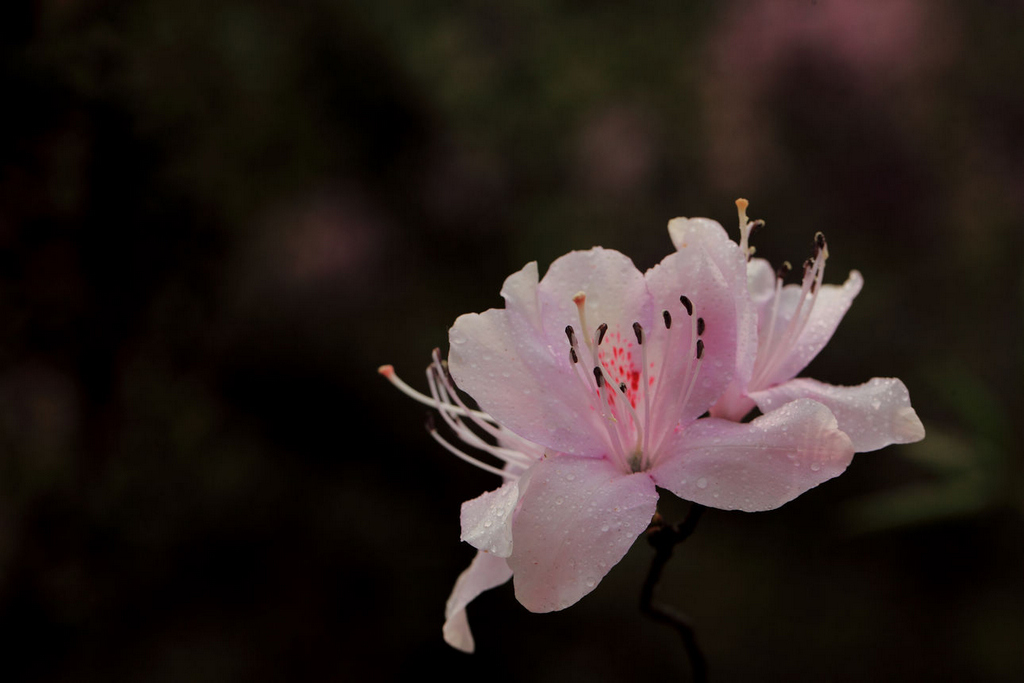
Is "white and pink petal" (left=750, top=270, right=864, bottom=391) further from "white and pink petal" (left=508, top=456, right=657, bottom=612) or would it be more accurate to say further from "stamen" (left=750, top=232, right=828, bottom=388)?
"white and pink petal" (left=508, top=456, right=657, bottom=612)

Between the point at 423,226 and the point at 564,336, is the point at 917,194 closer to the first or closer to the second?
the point at 423,226

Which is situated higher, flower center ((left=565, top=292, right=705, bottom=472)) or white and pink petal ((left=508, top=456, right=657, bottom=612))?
flower center ((left=565, top=292, right=705, bottom=472))

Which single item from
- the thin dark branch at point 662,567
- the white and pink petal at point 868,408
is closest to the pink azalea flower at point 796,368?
the white and pink petal at point 868,408

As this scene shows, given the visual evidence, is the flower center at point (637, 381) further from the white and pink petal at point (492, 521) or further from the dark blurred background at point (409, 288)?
the dark blurred background at point (409, 288)

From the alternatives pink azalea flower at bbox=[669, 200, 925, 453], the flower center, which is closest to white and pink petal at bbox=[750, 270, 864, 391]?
pink azalea flower at bbox=[669, 200, 925, 453]

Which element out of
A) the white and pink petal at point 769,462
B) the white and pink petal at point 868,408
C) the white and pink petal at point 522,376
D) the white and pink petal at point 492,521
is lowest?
the white and pink petal at point 868,408

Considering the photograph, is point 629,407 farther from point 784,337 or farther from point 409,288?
point 409,288

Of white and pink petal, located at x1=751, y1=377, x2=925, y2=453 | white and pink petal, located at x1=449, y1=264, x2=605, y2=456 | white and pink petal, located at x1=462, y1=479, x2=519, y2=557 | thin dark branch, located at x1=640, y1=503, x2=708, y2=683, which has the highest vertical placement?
white and pink petal, located at x1=449, y1=264, x2=605, y2=456

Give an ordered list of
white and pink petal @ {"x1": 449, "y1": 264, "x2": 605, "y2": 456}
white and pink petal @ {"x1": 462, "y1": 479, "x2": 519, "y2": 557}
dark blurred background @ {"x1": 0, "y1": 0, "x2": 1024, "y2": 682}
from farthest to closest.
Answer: dark blurred background @ {"x1": 0, "y1": 0, "x2": 1024, "y2": 682} < white and pink petal @ {"x1": 449, "y1": 264, "x2": 605, "y2": 456} < white and pink petal @ {"x1": 462, "y1": 479, "x2": 519, "y2": 557}
